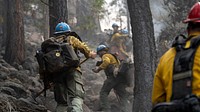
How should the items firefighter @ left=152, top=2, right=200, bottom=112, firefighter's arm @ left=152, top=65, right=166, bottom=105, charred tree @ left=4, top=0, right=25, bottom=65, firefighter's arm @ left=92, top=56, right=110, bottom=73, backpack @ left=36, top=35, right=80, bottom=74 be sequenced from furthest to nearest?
charred tree @ left=4, top=0, right=25, bottom=65, firefighter's arm @ left=92, top=56, right=110, bottom=73, backpack @ left=36, top=35, right=80, bottom=74, firefighter's arm @ left=152, top=65, right=166, bottom=105, firefighter @ left=152, top=2, right=200, bottom=112

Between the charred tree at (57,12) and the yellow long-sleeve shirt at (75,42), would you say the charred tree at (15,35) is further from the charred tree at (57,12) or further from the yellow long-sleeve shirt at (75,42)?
the yellow long-sleeve shirt at (75,42)

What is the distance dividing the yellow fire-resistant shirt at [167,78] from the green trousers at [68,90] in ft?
11.5

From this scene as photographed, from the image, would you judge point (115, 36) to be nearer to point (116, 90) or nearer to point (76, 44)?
point (116, 90)

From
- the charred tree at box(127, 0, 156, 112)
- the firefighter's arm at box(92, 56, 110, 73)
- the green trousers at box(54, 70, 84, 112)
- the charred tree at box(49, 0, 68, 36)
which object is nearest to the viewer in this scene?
the green trousers at box(54, 70, 84, 112)

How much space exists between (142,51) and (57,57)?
10.0 ft

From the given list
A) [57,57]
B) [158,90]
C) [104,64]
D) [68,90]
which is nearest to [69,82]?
[68,90]

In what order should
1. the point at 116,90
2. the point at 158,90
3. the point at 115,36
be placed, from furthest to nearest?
the point at 115,36
the point at 116,90
the point at 158,90

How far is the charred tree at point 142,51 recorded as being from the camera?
9.57 metres

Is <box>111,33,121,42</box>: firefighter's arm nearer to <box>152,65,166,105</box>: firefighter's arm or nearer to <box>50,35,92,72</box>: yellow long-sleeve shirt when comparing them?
<box>50,35,92,72</box>: yellow long-sleeve shirt

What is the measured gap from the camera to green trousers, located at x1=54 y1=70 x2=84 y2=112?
7.51m

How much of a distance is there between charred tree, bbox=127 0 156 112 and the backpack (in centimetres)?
272

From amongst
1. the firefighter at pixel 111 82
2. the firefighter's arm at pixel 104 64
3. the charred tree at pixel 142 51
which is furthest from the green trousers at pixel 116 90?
the charred tree at pixel 142 51

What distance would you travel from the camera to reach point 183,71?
142 inches

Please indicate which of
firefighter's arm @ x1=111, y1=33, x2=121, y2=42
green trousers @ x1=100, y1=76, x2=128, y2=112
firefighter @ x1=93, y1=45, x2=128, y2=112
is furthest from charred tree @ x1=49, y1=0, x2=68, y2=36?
firefighter's arm @ x1=111, y1=33, x2=121, y2=42
